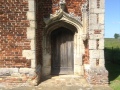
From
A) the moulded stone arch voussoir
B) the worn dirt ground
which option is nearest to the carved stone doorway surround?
the moulded stone arch voussoir

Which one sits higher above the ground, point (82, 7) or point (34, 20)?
point (82, 7)

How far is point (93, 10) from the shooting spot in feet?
26.1

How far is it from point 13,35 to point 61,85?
8.40 ft

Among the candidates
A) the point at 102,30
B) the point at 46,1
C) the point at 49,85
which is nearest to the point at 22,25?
the point at 46,1

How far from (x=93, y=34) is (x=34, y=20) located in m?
2.28

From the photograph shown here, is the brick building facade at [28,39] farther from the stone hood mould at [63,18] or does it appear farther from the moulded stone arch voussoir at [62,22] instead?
the moulded stone arch voussoir at [62,22]

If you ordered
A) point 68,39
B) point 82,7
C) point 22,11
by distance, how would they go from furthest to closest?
point 68,39
point 82,7
point 22,11

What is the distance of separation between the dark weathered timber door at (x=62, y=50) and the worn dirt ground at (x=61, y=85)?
80 cm

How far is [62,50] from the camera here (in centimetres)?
964

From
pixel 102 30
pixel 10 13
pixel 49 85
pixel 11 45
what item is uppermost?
pixel 10 13

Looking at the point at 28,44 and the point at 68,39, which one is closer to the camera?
the point at 28,44

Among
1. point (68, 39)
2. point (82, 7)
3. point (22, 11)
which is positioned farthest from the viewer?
point (68, 39)

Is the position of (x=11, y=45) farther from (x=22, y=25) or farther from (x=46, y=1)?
(x=46, y=1)

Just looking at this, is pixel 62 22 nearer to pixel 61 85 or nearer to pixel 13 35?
pixel 13 35
